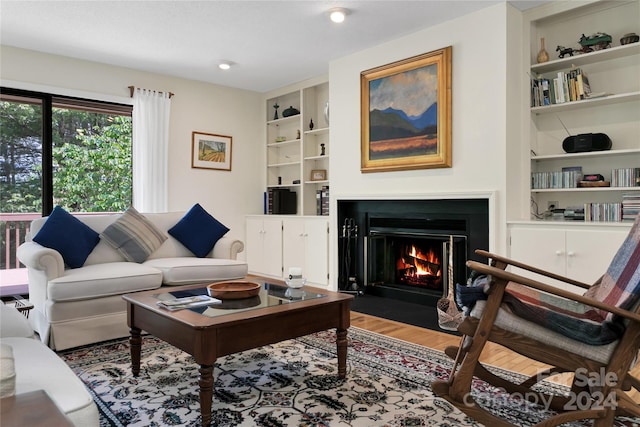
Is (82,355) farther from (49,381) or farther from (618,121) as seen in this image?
(618,121)

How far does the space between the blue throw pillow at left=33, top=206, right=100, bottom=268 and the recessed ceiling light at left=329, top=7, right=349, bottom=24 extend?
2558 millimetres

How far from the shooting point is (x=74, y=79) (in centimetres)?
464

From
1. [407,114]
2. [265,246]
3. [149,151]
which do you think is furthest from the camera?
[265,246]

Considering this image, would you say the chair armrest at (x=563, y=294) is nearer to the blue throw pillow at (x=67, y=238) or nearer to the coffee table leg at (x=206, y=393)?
the coffee table leg at (x=206, y=393)

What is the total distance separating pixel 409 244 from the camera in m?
4.43

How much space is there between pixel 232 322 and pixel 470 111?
269 centimetres

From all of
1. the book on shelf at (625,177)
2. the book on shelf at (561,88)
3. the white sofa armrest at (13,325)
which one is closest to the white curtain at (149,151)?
the white sofa armrest at (13,325)

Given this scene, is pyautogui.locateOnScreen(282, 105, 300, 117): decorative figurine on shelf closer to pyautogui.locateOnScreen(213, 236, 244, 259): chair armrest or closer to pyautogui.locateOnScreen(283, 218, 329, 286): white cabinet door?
pyautogui.locateOnScreen(283, 218, 329, 286): white cabinet door

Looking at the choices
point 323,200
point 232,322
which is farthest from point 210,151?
point 232,322

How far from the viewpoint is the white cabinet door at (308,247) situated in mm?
4848

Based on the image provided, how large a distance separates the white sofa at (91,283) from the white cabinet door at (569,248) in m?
2.24

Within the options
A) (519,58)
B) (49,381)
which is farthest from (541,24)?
(49,381)

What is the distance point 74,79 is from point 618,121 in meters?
5.04

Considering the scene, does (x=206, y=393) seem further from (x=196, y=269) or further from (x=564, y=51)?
(x=564, y=51)
